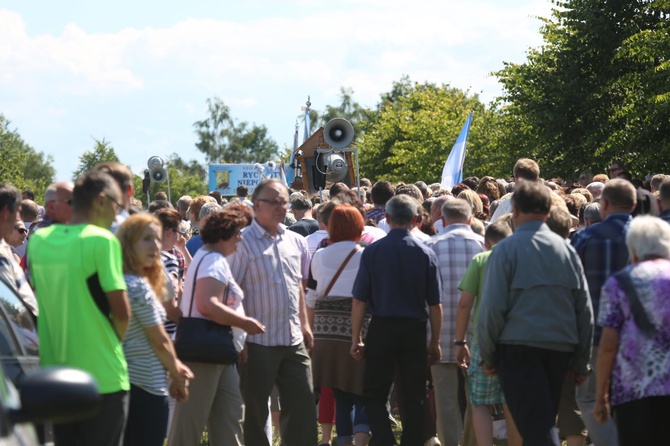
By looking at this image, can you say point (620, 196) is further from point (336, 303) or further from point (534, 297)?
point (336, 303)

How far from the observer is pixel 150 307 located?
6.44 metres

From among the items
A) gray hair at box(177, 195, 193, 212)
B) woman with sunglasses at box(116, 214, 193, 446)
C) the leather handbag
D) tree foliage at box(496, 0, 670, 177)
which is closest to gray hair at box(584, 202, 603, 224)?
the leather handbag

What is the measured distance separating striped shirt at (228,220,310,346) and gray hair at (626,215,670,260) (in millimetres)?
2768

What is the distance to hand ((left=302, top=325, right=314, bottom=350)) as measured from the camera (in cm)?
871

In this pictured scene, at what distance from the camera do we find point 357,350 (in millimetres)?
8922

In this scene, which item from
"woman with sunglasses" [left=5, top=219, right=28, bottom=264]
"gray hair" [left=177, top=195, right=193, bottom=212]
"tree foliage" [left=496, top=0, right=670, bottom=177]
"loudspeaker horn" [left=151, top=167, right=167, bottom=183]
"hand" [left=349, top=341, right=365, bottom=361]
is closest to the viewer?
"hand" [left=349, top=341, right=365, bottom=361]

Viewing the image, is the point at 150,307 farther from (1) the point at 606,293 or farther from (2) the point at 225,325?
(1) the point at 606,293

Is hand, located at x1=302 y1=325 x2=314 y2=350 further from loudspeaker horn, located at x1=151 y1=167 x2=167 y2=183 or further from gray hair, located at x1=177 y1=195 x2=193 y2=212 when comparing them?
loudspeaker horn, located at x1=151 y1=167 x2=167 y2=183

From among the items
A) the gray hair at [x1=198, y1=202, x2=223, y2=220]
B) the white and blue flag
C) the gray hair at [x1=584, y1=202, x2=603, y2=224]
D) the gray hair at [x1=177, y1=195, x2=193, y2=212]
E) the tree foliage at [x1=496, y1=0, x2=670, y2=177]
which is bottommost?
the gray hair at [x1=584, y1=202, x2=603, y2=224]

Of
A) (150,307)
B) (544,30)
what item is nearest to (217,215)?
(150,307)

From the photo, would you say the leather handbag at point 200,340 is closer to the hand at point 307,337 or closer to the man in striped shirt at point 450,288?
the hand at point 307,337

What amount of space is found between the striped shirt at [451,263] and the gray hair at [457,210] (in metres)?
0.06

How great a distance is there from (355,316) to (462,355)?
2.67ft

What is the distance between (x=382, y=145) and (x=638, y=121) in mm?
35440
